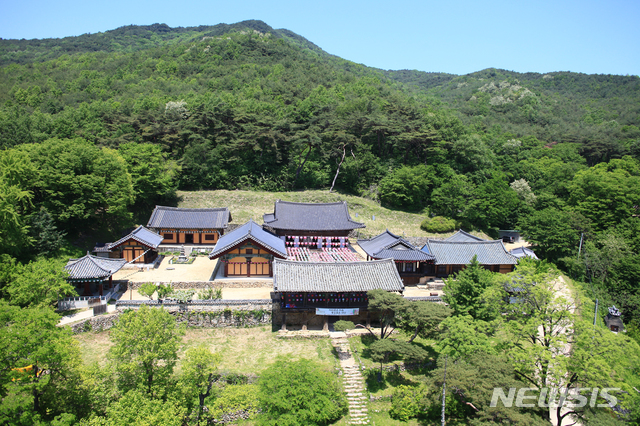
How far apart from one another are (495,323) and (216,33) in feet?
340

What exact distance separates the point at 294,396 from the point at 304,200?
3210cm

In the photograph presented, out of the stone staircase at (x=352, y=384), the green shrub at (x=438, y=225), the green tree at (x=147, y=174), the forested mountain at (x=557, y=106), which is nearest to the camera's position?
the stone staircase at (x=352, y=384)

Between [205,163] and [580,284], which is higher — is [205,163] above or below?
above

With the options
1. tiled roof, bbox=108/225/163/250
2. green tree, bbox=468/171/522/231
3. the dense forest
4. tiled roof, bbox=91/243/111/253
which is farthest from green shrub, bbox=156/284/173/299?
green tree, bbox=468/171/522/231

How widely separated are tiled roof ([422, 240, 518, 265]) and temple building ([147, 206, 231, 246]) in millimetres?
18579

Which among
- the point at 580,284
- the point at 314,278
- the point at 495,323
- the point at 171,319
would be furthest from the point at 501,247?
the point at 171,319

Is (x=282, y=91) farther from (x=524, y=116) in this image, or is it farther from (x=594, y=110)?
(x=594, y=110)

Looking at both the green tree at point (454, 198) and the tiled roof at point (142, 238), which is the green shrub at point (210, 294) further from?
the green tree at point (454, 198)

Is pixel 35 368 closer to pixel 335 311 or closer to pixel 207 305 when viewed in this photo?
pixel 207 305

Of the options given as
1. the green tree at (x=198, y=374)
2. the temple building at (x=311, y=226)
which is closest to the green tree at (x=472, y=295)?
the green tree at (x=198, y=374)

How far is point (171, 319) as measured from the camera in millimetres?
17031

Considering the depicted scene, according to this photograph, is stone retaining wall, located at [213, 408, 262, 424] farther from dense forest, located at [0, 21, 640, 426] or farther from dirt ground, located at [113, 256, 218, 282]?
dirt ground, located at [113, 256, 218, 282]

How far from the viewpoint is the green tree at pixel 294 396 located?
15070 millimetres

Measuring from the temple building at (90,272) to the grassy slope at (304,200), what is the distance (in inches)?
645
